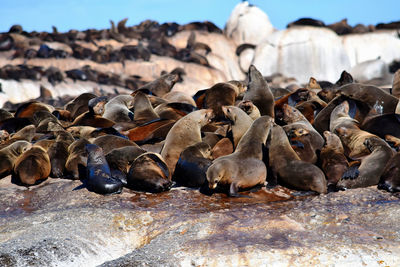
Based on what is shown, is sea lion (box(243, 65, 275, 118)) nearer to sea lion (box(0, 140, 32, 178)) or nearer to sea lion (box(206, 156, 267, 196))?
sea lion (box(206, 156, 267, 196))

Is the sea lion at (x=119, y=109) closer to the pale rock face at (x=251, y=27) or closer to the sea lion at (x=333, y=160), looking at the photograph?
the sea lion at (x=333, y=160)

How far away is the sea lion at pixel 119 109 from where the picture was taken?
8711 millimetres

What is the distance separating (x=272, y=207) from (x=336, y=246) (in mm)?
1153

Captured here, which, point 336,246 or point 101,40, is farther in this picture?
point 101,40

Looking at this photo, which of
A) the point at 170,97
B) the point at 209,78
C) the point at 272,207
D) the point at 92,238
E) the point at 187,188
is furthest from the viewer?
the point at 209,78

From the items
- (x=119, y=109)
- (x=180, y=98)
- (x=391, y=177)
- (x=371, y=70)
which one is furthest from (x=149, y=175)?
(x=371, y=70)

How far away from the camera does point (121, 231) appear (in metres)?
4.61

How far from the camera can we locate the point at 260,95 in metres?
8.12

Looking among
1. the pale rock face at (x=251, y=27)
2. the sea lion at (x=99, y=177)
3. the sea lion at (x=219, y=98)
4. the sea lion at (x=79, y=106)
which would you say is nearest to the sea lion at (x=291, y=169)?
the sea lion at (x=99, y=177)

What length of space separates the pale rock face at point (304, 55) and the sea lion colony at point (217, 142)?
76.3 feet

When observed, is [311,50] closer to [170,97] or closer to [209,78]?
[209,78]

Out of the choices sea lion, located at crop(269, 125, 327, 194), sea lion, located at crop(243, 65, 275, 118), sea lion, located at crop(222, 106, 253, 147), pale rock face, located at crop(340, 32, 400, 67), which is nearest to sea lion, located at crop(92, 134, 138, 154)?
sea lion, located at crop(222, 106, 253, 147)

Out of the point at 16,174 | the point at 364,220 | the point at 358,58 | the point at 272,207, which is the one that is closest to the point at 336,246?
the point at 364,220

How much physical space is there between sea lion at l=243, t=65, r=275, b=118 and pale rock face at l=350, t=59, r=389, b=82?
22.8m
